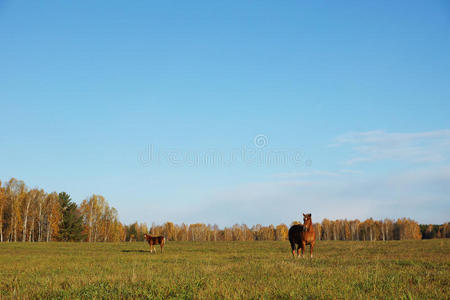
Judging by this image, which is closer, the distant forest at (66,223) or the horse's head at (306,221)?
the horse's head at (306,221)

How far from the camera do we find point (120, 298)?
7.14 meters

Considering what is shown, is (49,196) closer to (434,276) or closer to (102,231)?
(102,231)

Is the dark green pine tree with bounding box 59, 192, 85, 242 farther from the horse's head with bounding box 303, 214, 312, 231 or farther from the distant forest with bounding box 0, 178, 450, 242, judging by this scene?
→ the horse's head with bounding box 303, 214, 312, 231

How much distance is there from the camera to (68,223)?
86.3 meters

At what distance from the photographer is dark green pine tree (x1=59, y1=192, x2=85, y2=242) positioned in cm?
8550

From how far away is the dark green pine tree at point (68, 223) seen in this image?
8550 centimetres

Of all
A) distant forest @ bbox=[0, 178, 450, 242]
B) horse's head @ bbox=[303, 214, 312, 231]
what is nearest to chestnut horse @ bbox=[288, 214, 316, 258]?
horse's head @ bbox=[303, 214, 312, 231]

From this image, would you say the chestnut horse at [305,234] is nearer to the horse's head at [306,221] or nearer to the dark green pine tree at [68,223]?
the horse's head at [306,221]

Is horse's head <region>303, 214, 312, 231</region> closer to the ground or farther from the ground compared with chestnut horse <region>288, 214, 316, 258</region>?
farther from the ground

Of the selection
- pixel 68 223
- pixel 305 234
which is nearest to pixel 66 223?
pixel 68 223

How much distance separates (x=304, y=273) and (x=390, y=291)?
3.33 meters

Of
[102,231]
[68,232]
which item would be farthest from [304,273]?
[102,231]

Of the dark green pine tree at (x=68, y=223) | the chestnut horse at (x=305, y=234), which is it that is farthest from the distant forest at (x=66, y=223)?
the chestnut horse at (x=305, y=234)

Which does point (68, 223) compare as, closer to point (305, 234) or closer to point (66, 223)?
point (66, 223)
